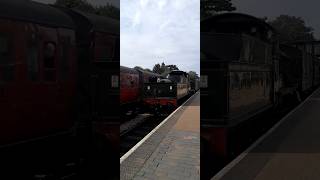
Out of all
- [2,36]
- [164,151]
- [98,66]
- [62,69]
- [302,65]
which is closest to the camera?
[2,36]

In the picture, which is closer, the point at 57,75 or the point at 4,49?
the point at 4,49

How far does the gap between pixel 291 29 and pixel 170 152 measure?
3.70 ft

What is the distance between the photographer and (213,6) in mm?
2506

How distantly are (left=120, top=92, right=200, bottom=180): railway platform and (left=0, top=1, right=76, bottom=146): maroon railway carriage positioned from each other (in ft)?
1.91

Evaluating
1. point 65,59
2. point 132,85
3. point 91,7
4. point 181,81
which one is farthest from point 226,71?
point 65,59

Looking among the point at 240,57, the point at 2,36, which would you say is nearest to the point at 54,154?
the point at 2,36

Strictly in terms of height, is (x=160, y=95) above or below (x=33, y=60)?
below

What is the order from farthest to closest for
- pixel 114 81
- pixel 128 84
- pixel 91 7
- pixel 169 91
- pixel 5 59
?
pixel 169 91 → pixel 128 84 → pixel 114 81 → pixel 91 7 → pixel 5 59

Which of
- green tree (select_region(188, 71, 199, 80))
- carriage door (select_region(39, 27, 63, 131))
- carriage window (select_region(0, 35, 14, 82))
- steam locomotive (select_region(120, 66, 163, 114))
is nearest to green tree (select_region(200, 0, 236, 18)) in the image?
green tree (select_region(188, 71, 199, 80))

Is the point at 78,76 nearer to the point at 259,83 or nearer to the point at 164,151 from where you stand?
the point at 164,151

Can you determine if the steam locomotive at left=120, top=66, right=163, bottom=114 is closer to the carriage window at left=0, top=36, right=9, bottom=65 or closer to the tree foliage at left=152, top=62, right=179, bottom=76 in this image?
the tree foliage at left=152, top=62, right=179, bottom=76

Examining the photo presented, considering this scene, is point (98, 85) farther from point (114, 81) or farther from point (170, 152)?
point (170, 152)

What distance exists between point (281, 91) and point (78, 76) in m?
1.74

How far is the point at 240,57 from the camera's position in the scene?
2605 mm
